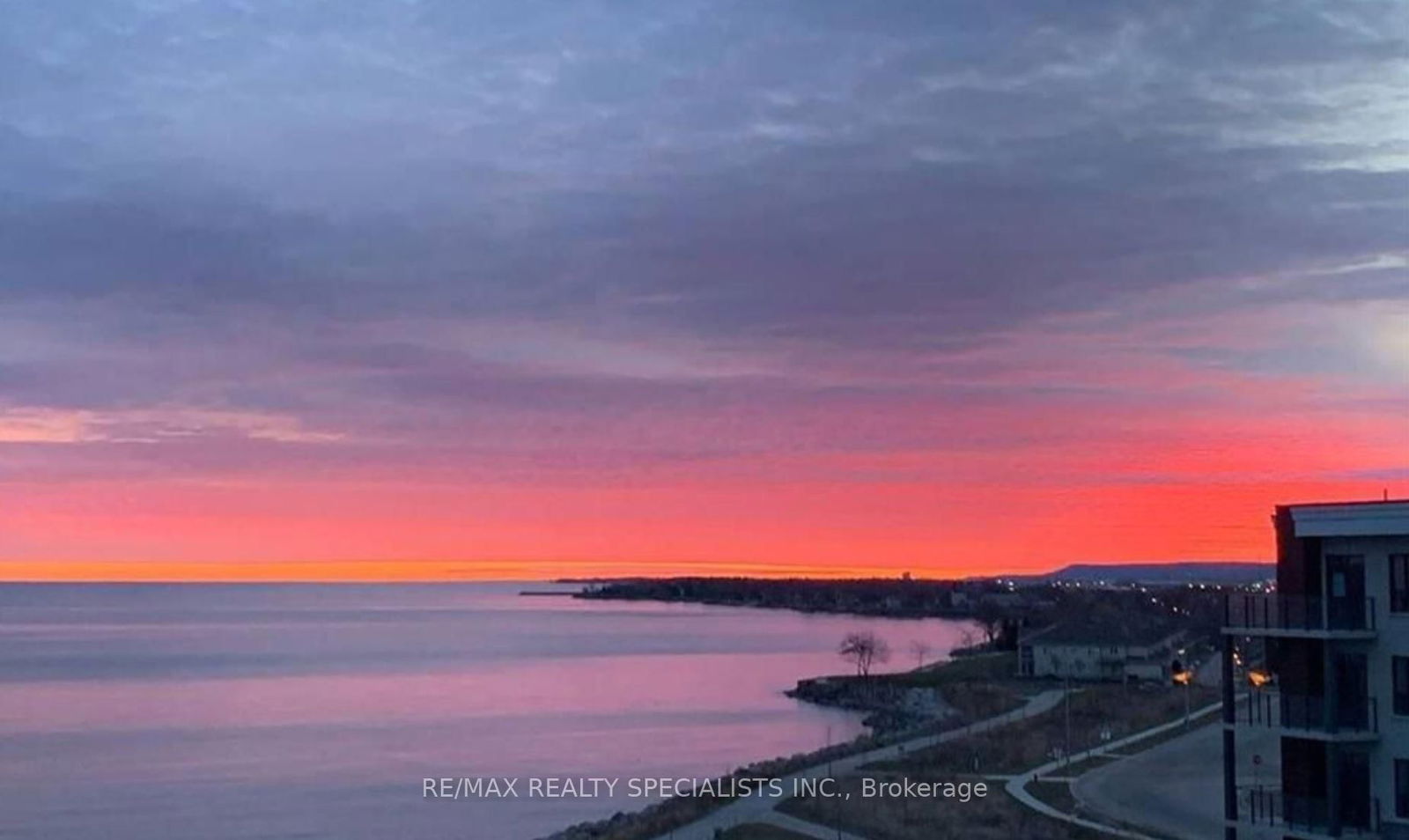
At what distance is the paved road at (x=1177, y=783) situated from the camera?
34.6 metres

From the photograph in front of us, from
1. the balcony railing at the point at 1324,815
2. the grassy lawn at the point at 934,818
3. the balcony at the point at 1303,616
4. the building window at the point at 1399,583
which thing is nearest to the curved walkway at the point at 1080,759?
the grassy lawn at the point at 934,818

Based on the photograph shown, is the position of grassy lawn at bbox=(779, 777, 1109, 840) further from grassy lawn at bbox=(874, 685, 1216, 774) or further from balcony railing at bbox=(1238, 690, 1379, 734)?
balcony railing at bbox=(1238, 690, 1379, 734)

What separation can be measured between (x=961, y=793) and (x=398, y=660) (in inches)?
3896

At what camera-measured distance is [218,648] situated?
14912 centimetres

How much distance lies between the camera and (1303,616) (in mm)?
24297

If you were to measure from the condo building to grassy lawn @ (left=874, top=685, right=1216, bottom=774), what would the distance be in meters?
19.6

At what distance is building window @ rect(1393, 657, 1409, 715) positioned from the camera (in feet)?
76.5

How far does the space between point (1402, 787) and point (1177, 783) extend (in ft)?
57.2

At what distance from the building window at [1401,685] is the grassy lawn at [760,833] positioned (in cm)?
1374

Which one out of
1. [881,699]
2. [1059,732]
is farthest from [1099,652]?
[1059,732]

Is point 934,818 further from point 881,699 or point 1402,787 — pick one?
point 881,699

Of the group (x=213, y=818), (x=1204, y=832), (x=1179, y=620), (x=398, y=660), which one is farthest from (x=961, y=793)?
(x=398, y=660)

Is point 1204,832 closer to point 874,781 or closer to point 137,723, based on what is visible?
point 874,781

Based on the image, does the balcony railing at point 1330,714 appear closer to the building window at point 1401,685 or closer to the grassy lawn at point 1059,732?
the building window at point 1401,685
